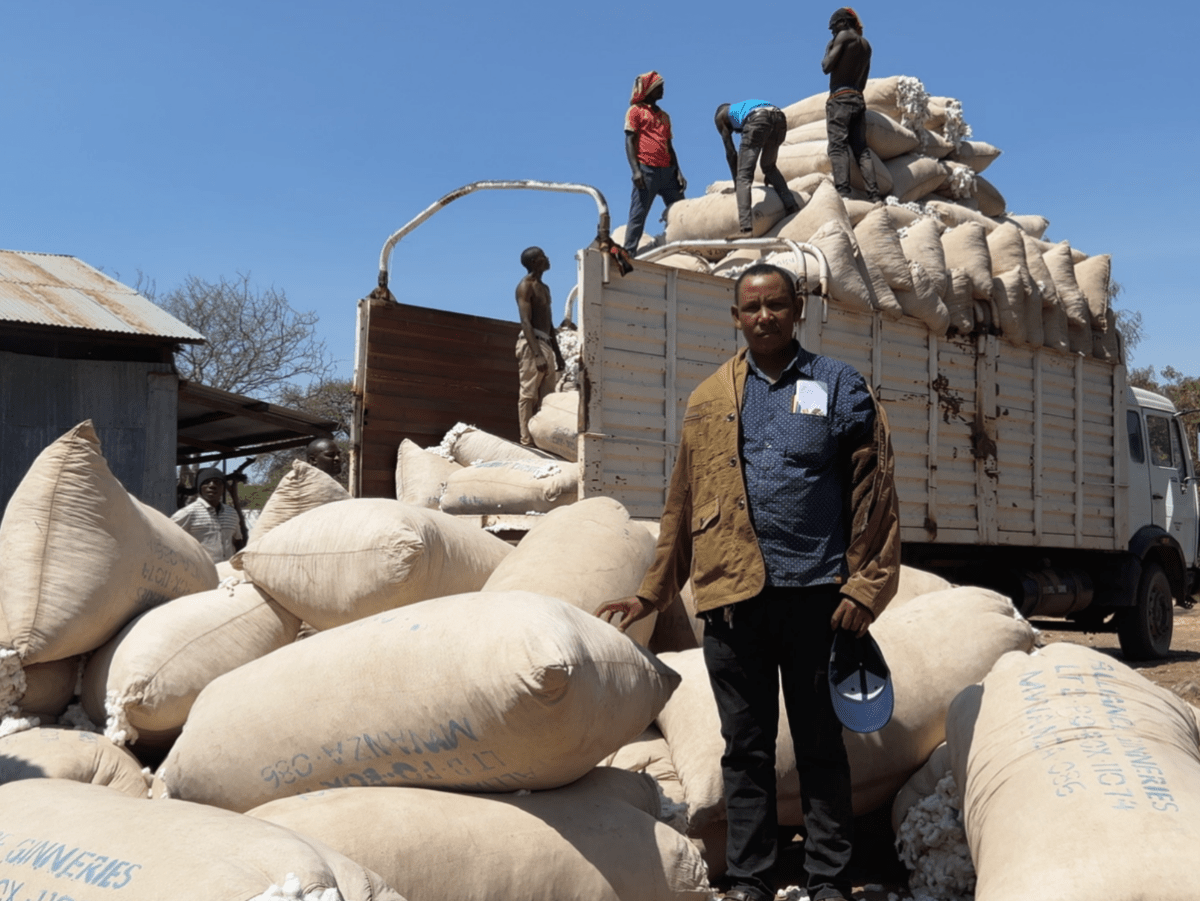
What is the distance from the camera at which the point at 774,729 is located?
2.44 metres

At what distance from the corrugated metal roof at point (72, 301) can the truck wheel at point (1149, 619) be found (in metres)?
7.24

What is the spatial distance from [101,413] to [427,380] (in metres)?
3.86

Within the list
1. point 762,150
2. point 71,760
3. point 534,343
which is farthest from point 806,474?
point 762,150

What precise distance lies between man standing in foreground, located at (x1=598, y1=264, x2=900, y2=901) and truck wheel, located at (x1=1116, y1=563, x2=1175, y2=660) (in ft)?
21.3

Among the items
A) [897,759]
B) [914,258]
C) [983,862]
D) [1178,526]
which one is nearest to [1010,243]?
[914,258]

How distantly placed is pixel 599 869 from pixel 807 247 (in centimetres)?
416

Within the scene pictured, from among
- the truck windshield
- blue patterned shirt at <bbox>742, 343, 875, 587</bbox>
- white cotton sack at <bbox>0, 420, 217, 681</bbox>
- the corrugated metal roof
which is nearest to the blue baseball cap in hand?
blue patterned shirt at <bbox>742, 343, 875, 587</bbox>

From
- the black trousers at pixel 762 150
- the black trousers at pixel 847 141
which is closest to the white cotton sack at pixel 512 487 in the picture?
the black trousers at pixel 762 150

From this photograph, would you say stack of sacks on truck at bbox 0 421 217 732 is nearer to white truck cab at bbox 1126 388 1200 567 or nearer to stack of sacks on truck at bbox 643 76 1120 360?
stack of sacks on truck at bbox 643 76 1120 360

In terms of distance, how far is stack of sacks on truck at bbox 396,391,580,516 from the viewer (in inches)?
195

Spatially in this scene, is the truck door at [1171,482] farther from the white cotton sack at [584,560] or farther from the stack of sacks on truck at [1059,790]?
the white cotton sack at [584,560]

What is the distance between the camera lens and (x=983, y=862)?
2.22 m

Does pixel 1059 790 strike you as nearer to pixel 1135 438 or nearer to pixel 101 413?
pixel 1135 438

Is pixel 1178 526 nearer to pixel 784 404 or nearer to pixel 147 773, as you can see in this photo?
pixel 784 404
